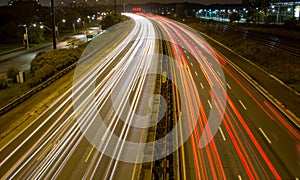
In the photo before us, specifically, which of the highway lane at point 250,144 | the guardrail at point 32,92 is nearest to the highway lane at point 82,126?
the guardrail at point 32,92

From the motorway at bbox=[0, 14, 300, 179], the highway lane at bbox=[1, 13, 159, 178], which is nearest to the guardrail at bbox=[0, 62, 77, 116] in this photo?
the motorway at bbox=[0, 14, 300, 179]

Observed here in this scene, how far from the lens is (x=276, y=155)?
Answer: 17531 mm

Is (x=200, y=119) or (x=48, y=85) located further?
(x=48, y=85)

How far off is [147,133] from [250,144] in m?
6.81

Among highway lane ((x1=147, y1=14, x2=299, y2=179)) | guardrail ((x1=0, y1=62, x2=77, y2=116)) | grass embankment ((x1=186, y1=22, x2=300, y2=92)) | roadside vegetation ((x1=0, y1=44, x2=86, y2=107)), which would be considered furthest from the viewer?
grass embankment ((x1=186, y1=22, x2=300, y2=92))

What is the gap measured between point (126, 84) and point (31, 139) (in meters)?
14.7

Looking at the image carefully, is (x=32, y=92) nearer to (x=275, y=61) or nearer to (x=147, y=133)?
(x=147, y=133)

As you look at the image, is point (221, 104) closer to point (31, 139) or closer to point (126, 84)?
point (126, 84)

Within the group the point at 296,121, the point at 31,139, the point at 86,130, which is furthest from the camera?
the point at 296,121

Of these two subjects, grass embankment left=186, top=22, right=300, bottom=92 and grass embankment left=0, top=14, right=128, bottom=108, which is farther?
grass embankment left=186, top=22, right=300, bottom=92

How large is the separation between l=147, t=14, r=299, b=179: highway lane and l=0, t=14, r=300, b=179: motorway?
0.05 meters

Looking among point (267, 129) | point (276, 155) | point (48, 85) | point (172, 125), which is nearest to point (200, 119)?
point (172, 125)

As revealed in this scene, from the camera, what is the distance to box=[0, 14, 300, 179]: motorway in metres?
15.9

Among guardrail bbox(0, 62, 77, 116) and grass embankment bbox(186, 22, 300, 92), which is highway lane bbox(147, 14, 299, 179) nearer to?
grass embankment bbox(186, 22, 300, 92)
